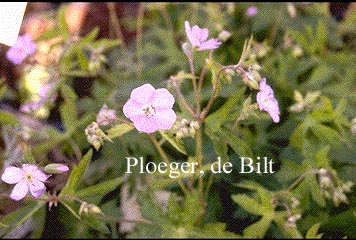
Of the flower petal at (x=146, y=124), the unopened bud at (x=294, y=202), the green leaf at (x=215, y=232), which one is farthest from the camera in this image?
the green leaf at (x=215, y=232)

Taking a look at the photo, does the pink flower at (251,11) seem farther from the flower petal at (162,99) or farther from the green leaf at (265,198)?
the flower petal at (162,99)

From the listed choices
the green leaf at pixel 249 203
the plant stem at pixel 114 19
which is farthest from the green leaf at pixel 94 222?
the plant stem at pixel 114 19

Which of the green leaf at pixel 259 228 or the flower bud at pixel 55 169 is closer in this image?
the flower bud at pixel 55 169

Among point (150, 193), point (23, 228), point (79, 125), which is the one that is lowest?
point (23, 228)

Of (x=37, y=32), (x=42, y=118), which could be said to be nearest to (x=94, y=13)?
(x=37, y=32)

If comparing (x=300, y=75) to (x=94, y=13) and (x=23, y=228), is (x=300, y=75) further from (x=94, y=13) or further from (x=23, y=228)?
(x=94, y=13)

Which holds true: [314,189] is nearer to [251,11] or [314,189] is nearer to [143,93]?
[143,93]

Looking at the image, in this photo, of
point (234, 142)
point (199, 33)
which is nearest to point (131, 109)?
point (199, 33)

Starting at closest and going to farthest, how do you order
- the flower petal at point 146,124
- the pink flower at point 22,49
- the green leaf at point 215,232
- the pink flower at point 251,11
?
the flower petal at point 146,124 < the green leaf at point 215,232 < the pink flower at point 22,49 < the pink flower at point 251,11
